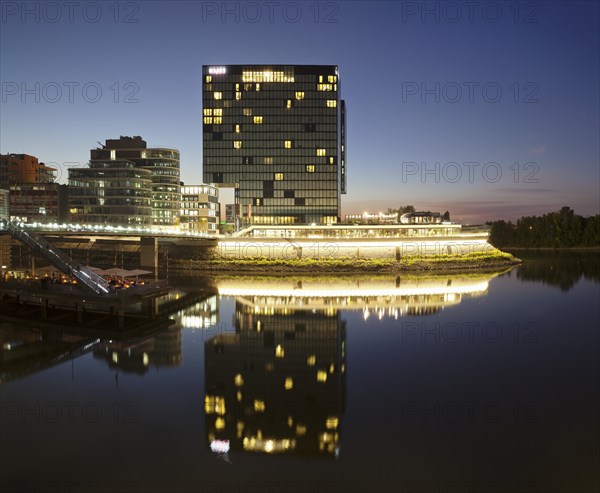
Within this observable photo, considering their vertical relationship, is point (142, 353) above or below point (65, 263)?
below

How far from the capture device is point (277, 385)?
28016 millimetres

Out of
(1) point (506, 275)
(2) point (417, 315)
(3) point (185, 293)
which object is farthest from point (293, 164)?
(2) point (417, 315)

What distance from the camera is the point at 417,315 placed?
162ft

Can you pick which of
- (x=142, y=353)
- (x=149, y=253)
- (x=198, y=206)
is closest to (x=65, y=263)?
(x=142, y=353)

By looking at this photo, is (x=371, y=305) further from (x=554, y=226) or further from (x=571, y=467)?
(x=554, y=226)

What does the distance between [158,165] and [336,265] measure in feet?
319

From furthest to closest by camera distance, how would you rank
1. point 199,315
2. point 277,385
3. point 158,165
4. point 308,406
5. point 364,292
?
point 158,165
point 364,292
point 199,315
point 277,385
point 308,406

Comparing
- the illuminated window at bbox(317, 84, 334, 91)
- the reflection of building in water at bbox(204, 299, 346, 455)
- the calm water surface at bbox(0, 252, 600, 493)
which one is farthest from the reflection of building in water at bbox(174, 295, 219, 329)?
the illuminated window at bbox(317, 84, 334, 91)

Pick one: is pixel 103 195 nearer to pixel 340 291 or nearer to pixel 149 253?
pixel 149 253

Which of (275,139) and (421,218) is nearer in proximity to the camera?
(421,218)

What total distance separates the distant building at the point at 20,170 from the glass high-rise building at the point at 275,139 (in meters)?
79.9

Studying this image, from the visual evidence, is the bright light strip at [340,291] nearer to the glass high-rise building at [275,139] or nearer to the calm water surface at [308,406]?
A: the calm water surface at [308,406]

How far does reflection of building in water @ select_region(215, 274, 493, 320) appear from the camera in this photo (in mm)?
53897

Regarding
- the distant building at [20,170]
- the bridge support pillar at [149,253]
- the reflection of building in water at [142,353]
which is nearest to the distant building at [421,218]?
the bridge support pillar at [149,253]
